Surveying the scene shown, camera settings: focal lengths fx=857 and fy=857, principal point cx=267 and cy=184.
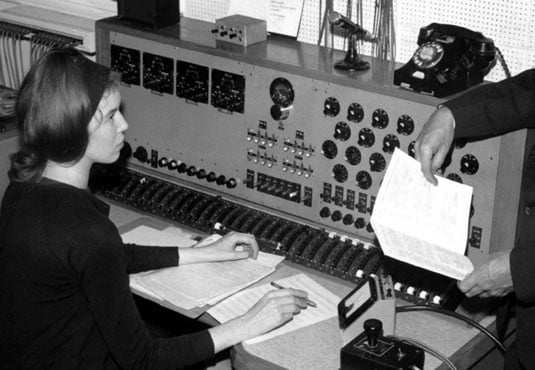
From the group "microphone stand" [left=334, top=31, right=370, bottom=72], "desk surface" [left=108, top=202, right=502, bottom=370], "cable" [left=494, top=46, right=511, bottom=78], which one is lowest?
"desk surface" [left=108, top=202, right=502, bottom=370]

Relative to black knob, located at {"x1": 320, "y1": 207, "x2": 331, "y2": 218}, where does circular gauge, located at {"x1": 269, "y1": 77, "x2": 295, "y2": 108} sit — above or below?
above

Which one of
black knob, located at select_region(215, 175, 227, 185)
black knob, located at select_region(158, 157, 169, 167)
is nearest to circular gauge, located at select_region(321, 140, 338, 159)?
black knob, located at select_region(215, 175, 227, 185)

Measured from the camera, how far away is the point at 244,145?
2816 millimetres

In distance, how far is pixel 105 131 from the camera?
85.6 inches

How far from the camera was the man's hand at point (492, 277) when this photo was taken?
2.02 m

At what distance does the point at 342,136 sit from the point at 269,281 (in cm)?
48

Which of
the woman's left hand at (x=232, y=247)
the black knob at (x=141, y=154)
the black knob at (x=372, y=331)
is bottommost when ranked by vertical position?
the woman's left hand at (x=232, y=247)

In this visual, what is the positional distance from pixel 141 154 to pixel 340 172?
2.81ft

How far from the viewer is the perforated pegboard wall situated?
245cm

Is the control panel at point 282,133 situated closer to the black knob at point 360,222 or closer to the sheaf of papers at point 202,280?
the black knob at point 360,222

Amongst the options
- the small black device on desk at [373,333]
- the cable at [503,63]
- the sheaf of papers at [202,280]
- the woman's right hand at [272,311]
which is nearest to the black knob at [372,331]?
the small black device on desk at [373,333]

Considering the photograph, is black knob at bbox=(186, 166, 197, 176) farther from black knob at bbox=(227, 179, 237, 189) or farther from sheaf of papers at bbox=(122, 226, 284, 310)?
sheaf of papers at bbox=(122, 226, 284, 310)

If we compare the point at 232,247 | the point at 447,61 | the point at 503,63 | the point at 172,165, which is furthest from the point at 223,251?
the point at 503,63

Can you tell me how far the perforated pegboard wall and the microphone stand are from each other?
0.19 metres
